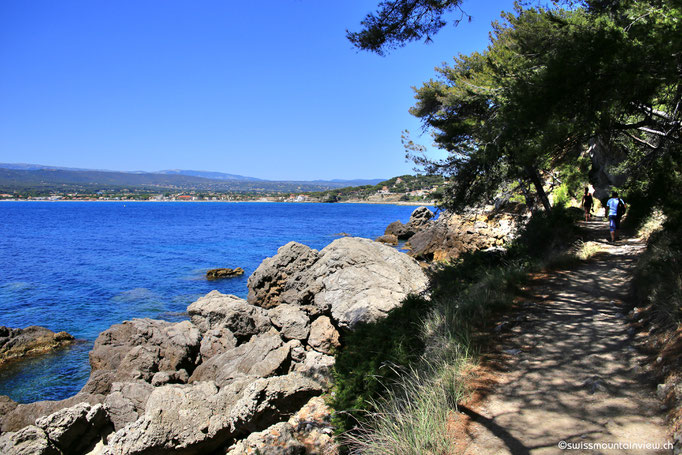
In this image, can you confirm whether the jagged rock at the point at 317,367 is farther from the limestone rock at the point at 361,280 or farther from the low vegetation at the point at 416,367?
the limestone rock at the point at 361,280

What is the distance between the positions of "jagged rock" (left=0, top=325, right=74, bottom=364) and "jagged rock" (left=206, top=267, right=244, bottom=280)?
11.4 metres

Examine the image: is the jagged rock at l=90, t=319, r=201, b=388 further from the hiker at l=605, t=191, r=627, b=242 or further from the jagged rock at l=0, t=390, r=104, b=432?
the hiker at l=605, t=191, r=627, b=242

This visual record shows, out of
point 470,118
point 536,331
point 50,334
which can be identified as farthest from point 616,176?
point 50,334

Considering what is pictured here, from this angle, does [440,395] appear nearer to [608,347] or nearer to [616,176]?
[608,347]

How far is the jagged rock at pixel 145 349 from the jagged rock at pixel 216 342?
0.23 m

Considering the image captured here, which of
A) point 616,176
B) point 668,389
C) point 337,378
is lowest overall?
point 337,378

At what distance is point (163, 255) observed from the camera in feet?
124

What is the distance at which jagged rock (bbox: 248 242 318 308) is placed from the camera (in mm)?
16984

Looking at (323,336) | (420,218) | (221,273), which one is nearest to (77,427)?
(323,336)

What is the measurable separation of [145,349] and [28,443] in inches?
148

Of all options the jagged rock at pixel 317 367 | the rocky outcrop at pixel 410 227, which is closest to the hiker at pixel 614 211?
the jagged rock at pixel 317 367

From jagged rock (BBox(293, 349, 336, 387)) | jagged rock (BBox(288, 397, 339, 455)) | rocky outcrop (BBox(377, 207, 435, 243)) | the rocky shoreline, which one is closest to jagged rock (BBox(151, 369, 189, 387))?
the rocky shoreline

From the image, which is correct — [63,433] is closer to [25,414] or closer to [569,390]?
[25,414]

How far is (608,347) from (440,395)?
2.76 m
